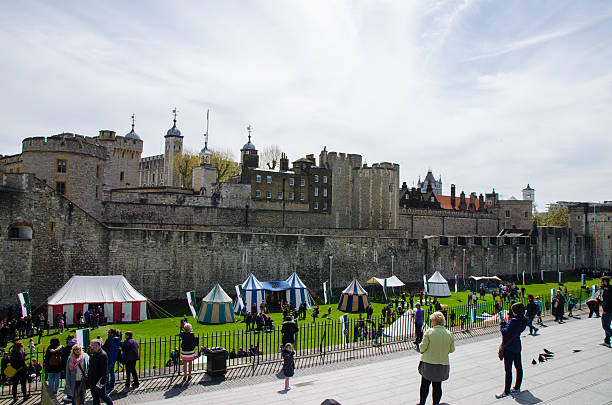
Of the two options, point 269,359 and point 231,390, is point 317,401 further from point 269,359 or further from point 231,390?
point 269,359

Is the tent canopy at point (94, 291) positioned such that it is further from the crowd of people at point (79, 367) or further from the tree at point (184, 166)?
the tree at point (184, 166)

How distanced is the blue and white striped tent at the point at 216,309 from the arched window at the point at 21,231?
8.17 metres

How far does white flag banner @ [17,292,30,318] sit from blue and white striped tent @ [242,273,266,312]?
9.29 metres

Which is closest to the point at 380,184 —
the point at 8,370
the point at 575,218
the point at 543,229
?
the point at 543,229

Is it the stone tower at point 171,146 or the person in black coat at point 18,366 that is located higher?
the stone tower at point 171,146

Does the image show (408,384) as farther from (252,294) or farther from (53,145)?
(53,145)

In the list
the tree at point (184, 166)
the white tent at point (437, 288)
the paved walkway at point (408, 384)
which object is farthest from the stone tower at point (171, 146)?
the paved walkway at point (408, 384)

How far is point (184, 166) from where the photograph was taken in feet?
196

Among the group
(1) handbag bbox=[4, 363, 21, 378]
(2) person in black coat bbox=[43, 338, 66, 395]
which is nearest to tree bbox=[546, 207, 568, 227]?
(2) person in black coat bbox=[43, 338, 66, 395]

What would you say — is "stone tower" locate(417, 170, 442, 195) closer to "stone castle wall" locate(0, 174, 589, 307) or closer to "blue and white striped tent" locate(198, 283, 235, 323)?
"stone castle wall" locate(0, 174, 589, 307)

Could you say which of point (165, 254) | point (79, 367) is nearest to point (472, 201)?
point (165, 254)

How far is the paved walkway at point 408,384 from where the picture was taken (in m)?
8.58

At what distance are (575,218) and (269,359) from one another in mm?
59832

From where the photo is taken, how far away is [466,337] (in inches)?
593
